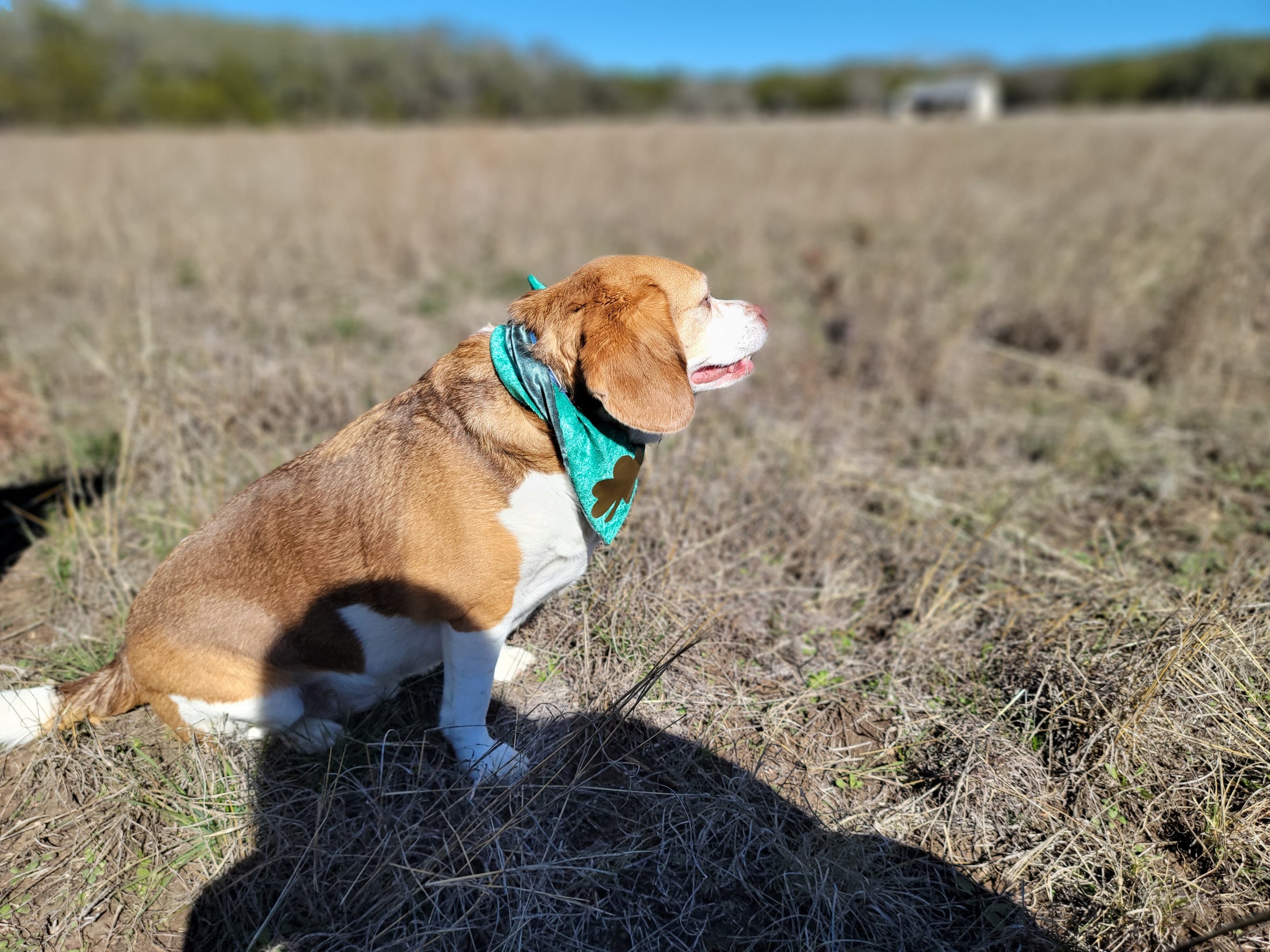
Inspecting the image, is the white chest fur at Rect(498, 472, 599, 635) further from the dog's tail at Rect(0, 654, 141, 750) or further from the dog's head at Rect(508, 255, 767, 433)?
the dog's tail at Rect(0, 654, 141, 750)

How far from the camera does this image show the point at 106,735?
96.6 inches

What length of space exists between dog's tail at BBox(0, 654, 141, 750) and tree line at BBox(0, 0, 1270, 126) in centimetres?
3080

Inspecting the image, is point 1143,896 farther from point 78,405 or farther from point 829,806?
point 78,405

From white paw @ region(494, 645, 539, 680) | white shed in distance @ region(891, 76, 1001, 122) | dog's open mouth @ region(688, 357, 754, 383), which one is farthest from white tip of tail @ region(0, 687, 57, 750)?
white shed in distance @ region(891, 76, 1001, 122)

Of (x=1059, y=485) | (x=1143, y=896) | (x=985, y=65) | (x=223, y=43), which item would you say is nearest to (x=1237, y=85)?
(x=985, y=65)

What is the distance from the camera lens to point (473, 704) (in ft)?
7.63

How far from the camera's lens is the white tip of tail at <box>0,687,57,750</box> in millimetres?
2236

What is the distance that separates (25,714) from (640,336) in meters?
2.28

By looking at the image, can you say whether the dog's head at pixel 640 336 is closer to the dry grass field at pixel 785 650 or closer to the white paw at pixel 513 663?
the dry grass field at pixel 785 650

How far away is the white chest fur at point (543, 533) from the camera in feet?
7.09

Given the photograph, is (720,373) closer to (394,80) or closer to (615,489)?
(615,489)

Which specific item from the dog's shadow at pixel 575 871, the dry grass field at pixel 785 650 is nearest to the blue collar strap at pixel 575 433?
the dry grass field at pixel 785 650

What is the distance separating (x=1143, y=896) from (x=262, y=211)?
415 inches

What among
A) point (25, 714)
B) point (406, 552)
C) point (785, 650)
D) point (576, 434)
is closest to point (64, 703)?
point (25, 714)
